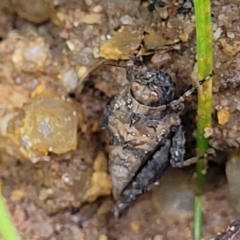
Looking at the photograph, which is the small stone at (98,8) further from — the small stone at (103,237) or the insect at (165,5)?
the small stone at (103,237)

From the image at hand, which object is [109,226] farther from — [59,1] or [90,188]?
[59,1]

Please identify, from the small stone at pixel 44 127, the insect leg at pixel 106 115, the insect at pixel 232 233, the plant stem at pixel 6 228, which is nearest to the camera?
the plant stem at pixel 6 228

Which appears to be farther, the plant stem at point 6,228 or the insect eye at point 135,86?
the insect eye at point 135,86

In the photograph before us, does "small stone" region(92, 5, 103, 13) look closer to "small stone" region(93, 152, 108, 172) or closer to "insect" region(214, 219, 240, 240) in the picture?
"small stone" region(93, 152, 108, 172)

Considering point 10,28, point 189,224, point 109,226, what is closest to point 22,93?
point 10,28

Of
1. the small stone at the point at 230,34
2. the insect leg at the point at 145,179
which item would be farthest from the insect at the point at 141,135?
the small stone at the point at 230,34

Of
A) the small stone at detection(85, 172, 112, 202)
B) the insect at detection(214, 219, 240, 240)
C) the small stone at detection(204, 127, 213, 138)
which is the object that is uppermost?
the small stone at detection(204, 127, 213, 138)

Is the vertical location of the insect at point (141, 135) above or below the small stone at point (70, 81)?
below

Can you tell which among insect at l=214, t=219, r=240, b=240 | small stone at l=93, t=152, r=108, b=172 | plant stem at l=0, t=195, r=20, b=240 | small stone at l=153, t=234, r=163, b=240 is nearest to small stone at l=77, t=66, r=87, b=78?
small stone at l=93, t=152, r=108, b=172
